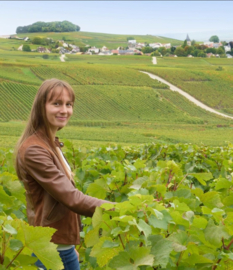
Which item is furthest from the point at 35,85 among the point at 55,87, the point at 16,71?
the point at 55,87

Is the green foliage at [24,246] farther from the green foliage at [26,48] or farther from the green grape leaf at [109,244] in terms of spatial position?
the green foliage at [26,48]

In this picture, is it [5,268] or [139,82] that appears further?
[139,82]

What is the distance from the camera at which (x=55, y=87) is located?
2.60m

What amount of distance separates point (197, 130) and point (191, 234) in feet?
171

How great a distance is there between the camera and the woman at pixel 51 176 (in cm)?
226

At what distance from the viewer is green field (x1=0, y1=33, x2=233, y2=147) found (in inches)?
1818

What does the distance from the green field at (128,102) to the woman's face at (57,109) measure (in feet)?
123

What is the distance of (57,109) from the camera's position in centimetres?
261

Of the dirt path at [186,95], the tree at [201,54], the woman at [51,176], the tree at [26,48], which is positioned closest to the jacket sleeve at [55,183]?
the woman at [51,176]

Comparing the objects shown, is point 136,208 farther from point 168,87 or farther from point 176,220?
point 168,87

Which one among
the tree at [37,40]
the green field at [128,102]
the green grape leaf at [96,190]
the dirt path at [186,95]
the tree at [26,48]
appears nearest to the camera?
the green grape leaf at [96,190]

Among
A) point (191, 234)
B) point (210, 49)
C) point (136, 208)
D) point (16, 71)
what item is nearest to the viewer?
point (136, 208)

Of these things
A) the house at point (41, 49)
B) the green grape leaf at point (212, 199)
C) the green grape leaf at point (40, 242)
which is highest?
the green grape leaf at point (40, 242)

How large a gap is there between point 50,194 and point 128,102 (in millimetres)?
64730
